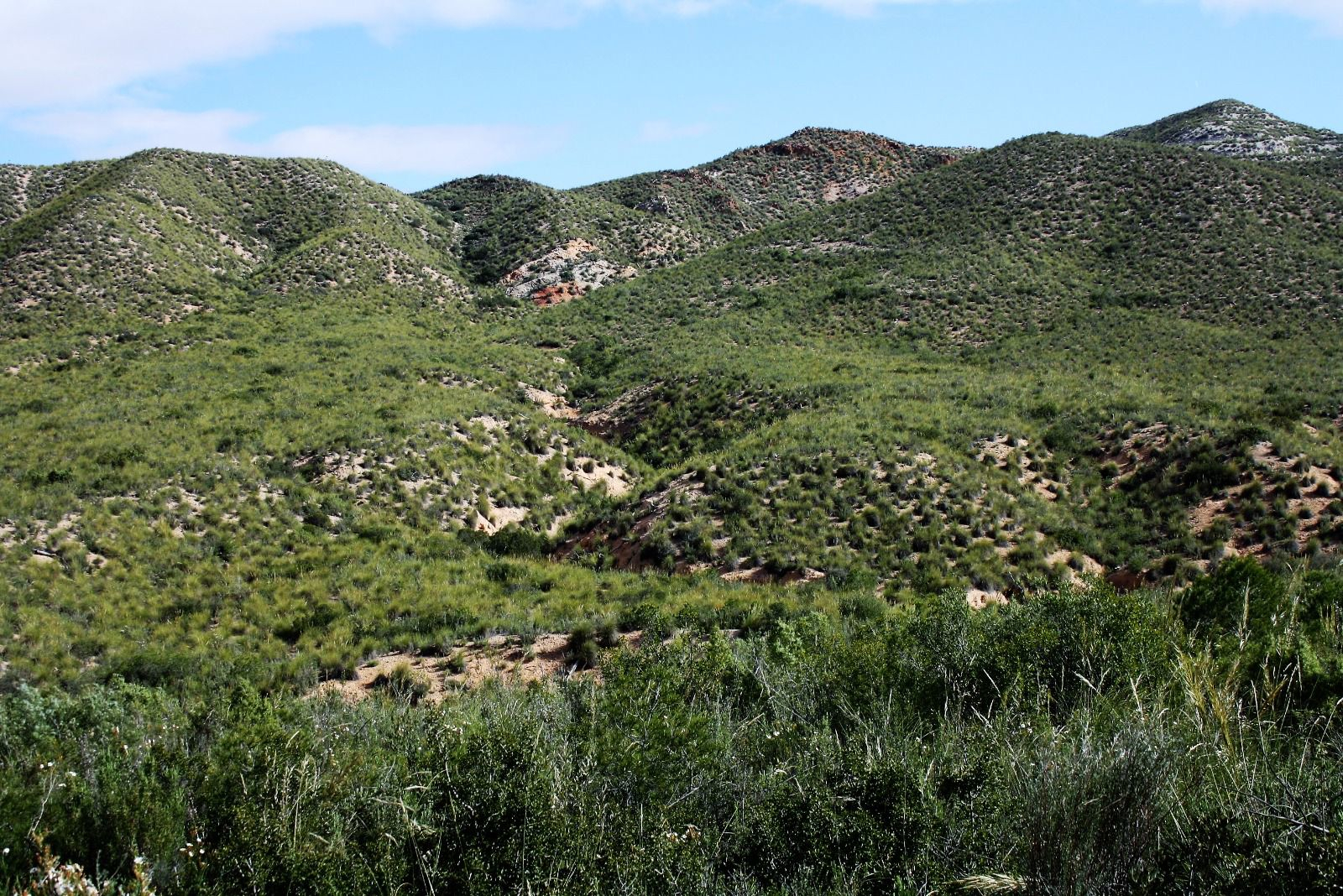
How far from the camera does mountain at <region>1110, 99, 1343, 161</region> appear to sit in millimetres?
62000

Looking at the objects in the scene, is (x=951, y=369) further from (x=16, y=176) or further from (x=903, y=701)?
(x=16, y=176)

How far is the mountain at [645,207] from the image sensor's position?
50875mm

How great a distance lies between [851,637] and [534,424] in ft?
60.9

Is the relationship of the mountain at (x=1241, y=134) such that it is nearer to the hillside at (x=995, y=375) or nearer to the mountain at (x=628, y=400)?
the mountain at (x=628, y=400)

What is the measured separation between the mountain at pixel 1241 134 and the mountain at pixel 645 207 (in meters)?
19.6

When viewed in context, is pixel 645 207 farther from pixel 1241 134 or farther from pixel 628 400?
pixel 1241 134

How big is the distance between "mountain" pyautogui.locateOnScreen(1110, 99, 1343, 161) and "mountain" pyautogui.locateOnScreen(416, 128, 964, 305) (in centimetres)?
1963

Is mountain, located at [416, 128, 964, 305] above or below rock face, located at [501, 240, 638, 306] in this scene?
above

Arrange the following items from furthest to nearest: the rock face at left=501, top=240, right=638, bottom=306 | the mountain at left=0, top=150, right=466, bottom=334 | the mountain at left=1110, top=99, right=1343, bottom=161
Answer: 1. the mountain at left=1110, top=99, right=1343, bottom=161
2. the rock face at left=501, top=240, right=638, bottom=306
3. the mountain at left=0, top=150, right=466, bottom=334

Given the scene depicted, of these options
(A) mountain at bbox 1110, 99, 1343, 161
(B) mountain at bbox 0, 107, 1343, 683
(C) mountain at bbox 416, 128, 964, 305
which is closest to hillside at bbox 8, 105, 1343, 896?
(B) mountain at bbox 0, 107, 1343, 683

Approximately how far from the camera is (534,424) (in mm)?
26719

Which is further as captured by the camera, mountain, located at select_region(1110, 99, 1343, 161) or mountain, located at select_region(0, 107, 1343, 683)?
mountain, located at select_region(1110, 99, 1343, 161)

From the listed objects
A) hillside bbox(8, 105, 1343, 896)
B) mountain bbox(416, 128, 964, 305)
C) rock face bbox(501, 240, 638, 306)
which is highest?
mountain bbox(416, 128, 964, 305)

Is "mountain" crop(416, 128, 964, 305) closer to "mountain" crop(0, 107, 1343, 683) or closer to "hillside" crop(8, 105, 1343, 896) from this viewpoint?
"mountain" crop(0, 107, 1343, 683)
